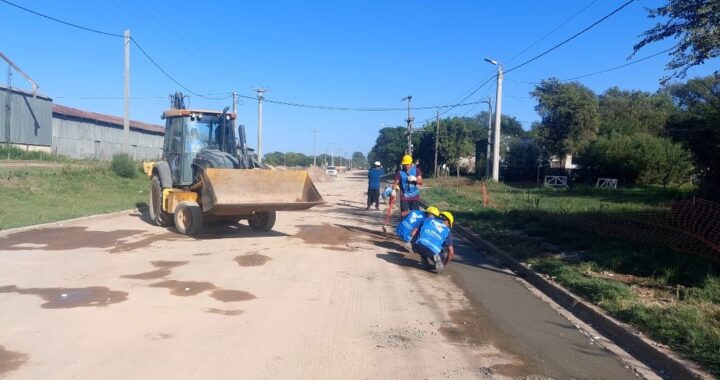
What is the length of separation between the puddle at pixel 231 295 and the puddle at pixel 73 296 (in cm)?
108

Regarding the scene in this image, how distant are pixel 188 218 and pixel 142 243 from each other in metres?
1.35

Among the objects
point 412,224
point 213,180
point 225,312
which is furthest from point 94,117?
point 225,312

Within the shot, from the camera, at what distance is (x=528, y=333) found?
625 cm

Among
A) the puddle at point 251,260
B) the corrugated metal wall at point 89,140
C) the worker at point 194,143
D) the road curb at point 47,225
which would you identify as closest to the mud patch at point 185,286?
the puddle at point 251,260

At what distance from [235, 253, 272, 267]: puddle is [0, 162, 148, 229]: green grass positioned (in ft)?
21.2

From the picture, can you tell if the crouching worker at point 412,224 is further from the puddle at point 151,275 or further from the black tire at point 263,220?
the black tire at point 263,220

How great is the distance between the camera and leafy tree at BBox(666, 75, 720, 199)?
1562 cm

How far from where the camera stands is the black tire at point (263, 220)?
1359 centimetres

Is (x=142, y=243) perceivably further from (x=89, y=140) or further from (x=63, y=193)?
(x=89, y=140)

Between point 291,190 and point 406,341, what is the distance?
7248 millimetres

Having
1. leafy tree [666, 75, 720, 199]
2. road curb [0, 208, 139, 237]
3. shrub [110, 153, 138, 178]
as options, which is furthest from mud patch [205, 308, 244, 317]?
shrub [110, 153, 138, 178]

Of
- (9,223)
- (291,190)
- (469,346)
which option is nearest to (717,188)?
(291,190)

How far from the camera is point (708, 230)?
30.7 feet

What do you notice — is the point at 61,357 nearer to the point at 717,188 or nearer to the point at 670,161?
the point at 717,188
